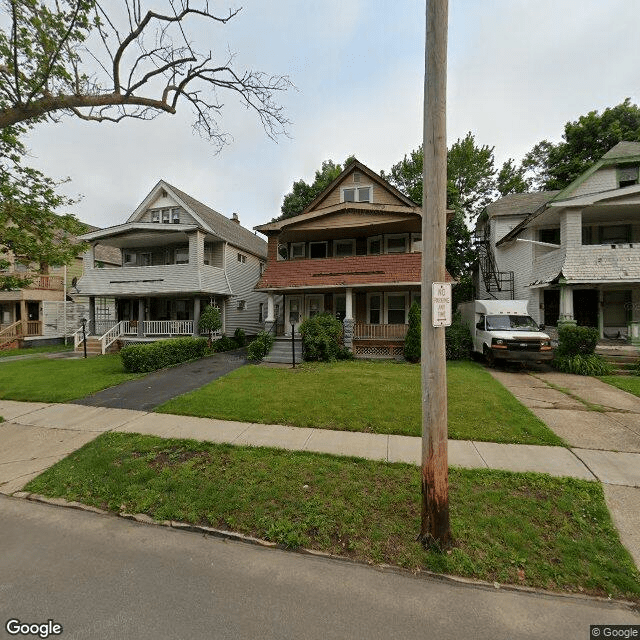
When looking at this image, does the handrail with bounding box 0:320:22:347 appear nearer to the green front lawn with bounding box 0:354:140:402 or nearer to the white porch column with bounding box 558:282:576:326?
the green front lawn with bounding box 0:354:140:402

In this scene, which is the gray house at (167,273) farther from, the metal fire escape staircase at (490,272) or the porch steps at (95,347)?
the metal fire escape staircase at (490,272)

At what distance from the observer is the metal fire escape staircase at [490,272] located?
19562mm

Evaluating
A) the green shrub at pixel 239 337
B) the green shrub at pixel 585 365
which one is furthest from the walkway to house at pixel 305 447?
the green shrub at pixel 239 337

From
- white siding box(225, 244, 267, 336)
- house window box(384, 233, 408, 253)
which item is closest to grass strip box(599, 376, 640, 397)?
house window box(384, 233, 408, 253)

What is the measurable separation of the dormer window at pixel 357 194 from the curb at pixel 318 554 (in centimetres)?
1743

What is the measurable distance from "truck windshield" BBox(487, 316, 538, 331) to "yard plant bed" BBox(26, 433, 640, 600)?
383 inches

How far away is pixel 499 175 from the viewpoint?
29.5m

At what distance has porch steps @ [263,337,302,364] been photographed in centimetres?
1422

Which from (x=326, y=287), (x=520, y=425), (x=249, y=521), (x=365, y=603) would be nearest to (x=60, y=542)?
(x=249, y=521)

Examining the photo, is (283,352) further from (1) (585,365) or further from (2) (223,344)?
(1) (585,365)

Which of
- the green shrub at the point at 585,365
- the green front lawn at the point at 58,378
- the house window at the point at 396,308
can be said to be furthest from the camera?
the house window at the point at 396,308

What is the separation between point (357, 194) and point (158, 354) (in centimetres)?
1356

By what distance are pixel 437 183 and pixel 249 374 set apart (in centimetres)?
966

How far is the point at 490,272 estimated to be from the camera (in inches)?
827
